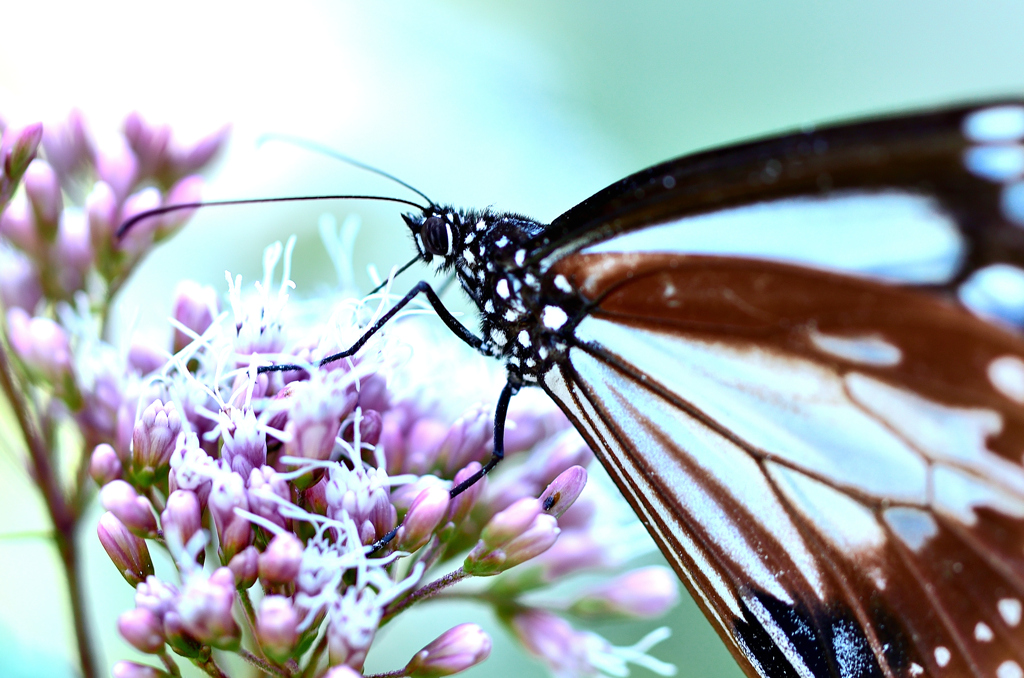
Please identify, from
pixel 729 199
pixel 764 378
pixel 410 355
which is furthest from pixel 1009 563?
pixel 410 355

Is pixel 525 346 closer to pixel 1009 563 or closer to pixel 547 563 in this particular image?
pixel 547 563

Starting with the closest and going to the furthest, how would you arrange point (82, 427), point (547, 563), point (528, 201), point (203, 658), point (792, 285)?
point (203, 658) → point (792, 285) → point (82, 427) → point (547, 563) → point (528, 201)

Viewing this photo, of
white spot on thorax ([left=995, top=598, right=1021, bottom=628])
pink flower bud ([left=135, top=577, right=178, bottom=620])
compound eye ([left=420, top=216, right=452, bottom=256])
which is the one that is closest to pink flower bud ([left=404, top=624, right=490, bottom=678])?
pink flower bud ([left=135, top=577, right=178, bottom=620])

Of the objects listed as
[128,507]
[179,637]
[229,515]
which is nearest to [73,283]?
[128,507]

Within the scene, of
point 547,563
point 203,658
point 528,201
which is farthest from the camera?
point 528,201

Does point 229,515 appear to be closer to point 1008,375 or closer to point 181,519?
point 181,519

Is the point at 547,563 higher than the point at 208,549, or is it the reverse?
the point at 208,549

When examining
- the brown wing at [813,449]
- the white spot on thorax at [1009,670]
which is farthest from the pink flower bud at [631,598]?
the white spot on thorax at [1009,670]
